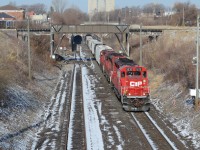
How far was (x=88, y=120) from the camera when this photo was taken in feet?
78.6

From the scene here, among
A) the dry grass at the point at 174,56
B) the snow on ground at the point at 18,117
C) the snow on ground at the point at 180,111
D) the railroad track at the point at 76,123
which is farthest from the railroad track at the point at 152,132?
the dry grass at the point at 174,56

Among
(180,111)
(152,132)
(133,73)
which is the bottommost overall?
(152,132)

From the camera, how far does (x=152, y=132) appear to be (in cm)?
2111

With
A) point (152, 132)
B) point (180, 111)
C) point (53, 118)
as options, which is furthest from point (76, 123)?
point (180, 111)

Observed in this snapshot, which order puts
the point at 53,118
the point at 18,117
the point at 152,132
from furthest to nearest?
the point at 53,118
the point at 18,117
the point at 152,132

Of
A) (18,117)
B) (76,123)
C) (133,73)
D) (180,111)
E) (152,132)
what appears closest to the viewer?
(152,132)

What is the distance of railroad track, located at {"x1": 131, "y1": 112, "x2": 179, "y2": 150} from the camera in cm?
1872

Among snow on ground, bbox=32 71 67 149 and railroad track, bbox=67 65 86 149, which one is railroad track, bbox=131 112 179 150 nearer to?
railroad track, bbox=67 65 86 149

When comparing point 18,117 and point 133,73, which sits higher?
point 133,73

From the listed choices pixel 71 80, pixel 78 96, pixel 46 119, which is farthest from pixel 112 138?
pixel 71 80

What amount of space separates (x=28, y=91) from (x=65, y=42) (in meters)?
64.8

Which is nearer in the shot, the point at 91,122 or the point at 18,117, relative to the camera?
the point at 91,122

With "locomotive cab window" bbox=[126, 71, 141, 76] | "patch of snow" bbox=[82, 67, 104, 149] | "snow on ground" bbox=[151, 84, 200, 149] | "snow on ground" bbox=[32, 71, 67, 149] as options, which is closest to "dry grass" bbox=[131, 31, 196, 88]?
"snow on ground" bbox=[151, 84, 200, 149]

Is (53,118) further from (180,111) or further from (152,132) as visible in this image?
(180,111)
